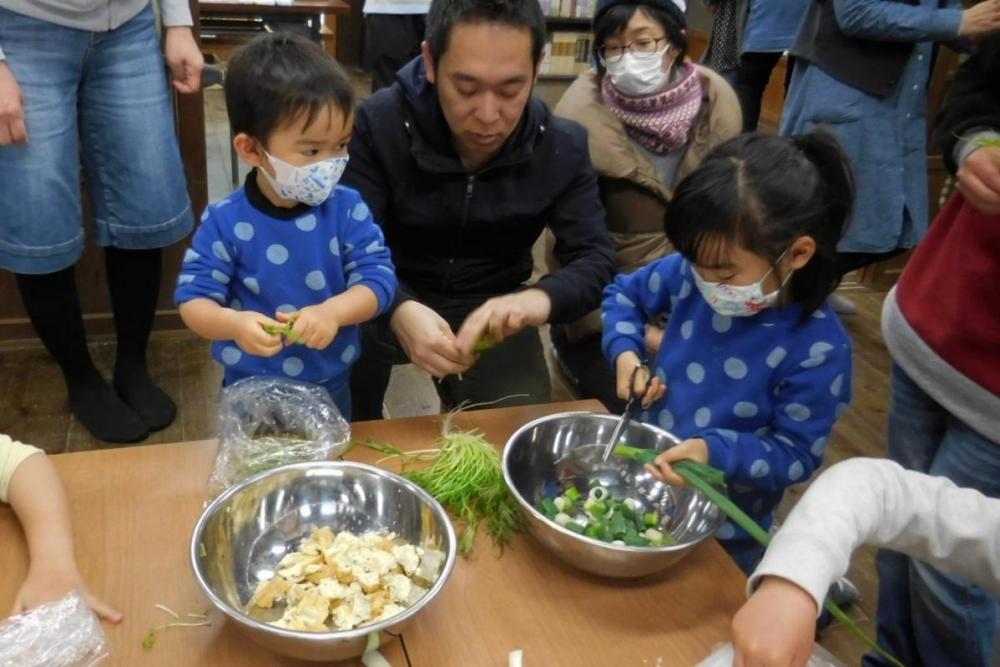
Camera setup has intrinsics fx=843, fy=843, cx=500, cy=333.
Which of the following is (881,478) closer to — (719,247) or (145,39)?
(719,247)

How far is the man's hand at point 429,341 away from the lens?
4.99 feet

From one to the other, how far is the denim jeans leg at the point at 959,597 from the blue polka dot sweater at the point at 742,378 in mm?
245

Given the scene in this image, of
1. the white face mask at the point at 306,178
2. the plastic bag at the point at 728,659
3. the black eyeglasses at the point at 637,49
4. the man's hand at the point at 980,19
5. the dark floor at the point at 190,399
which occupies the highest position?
the man's hand at the point at 980,19

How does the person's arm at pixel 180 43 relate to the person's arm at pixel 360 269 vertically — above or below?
above

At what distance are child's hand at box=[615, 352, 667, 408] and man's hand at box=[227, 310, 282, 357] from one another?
1.82ft

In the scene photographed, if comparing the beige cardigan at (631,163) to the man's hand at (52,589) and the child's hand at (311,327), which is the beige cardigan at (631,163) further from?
the man's hand at (52,589)

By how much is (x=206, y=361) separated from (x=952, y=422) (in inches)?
89.7

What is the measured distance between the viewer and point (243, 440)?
123 cm

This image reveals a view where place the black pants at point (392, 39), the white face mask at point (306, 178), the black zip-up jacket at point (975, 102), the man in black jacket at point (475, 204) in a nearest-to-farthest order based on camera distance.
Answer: the white face mask at point (306, 178)
the black zip-up jacket at point (975, 102)
the man in black jacket at point (475, 204)
the black pants at point (392, 39)

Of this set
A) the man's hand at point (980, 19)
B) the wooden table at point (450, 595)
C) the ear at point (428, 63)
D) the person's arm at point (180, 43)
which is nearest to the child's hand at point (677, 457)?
the wooden table at point (450, 595)

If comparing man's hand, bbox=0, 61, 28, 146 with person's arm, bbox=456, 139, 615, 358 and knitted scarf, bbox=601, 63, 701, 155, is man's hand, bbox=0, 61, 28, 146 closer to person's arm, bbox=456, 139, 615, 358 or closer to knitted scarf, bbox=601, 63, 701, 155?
person's arm, bbox=456, 139, 615, 358

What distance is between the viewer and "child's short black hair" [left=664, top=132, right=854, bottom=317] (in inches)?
48.0

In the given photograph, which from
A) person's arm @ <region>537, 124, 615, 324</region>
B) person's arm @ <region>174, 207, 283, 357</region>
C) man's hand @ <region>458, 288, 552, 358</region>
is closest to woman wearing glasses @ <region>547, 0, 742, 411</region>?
person's arm @ <region>537, 124, 615, 324</region>

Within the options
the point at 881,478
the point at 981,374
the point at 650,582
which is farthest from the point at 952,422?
the point at 650,582
